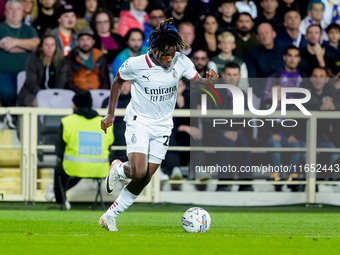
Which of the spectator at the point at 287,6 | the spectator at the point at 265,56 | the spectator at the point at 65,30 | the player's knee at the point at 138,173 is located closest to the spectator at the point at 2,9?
the spectator at the point at 65,30

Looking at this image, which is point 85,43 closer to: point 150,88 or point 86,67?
point 86,67

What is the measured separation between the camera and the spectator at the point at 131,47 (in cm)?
1311

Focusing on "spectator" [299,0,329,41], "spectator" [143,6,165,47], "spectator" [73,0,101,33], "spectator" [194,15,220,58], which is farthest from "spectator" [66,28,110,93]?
"spectator" [299,0,329,41]

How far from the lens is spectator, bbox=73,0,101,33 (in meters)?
13.4

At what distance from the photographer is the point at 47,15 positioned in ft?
43.9

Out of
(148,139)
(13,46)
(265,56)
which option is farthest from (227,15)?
(148,139)

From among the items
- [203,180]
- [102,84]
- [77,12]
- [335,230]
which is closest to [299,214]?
[203,180]

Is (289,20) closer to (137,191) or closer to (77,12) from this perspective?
(77,12)

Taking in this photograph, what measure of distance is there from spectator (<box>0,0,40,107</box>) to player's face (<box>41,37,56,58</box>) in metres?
0.24

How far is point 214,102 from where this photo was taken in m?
12.8

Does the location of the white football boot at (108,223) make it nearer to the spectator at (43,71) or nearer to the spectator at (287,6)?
the spectator at (43,71)

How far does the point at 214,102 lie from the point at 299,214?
2.41 metres

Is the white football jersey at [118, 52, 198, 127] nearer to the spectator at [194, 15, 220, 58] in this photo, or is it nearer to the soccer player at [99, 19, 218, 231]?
the soccer player at [99, 19, 218, 231]

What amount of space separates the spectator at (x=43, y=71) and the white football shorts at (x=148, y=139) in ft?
15.9
